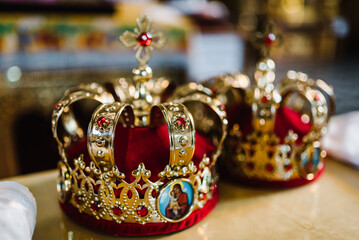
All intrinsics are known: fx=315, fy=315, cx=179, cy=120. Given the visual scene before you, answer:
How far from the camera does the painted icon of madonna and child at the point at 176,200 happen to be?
0.52 m

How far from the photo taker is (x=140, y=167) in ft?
1.66

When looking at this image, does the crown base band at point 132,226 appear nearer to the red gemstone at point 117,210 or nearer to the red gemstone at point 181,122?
the red gemstone at point 117,210

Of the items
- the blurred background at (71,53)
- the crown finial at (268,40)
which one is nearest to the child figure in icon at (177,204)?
the crown finial at (268,40)

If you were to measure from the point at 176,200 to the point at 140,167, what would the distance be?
3.3 inches

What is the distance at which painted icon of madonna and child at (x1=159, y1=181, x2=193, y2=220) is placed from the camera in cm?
52

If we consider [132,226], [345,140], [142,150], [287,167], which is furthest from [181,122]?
[345,140]

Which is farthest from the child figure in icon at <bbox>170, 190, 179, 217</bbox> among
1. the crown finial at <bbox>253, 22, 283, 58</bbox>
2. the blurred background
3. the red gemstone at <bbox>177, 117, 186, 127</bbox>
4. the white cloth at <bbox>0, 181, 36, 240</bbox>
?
the blurred background

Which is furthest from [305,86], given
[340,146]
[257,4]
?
[257,4]

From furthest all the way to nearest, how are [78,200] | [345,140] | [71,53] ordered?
[71,53]
[345,140]
[78,200]

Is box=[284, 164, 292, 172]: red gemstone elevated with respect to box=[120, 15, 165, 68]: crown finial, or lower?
lower

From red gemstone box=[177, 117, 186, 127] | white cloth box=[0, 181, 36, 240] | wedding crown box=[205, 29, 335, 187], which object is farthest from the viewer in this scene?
wedding crown box=[205, 29, 335, 187]

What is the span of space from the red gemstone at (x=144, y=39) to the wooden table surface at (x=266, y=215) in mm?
341

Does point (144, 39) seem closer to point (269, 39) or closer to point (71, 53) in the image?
point (269, 39)

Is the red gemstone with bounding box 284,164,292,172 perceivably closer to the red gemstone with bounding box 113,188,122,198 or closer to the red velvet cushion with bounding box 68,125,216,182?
the red velvet cushion with bounding box 68,125,216,182
